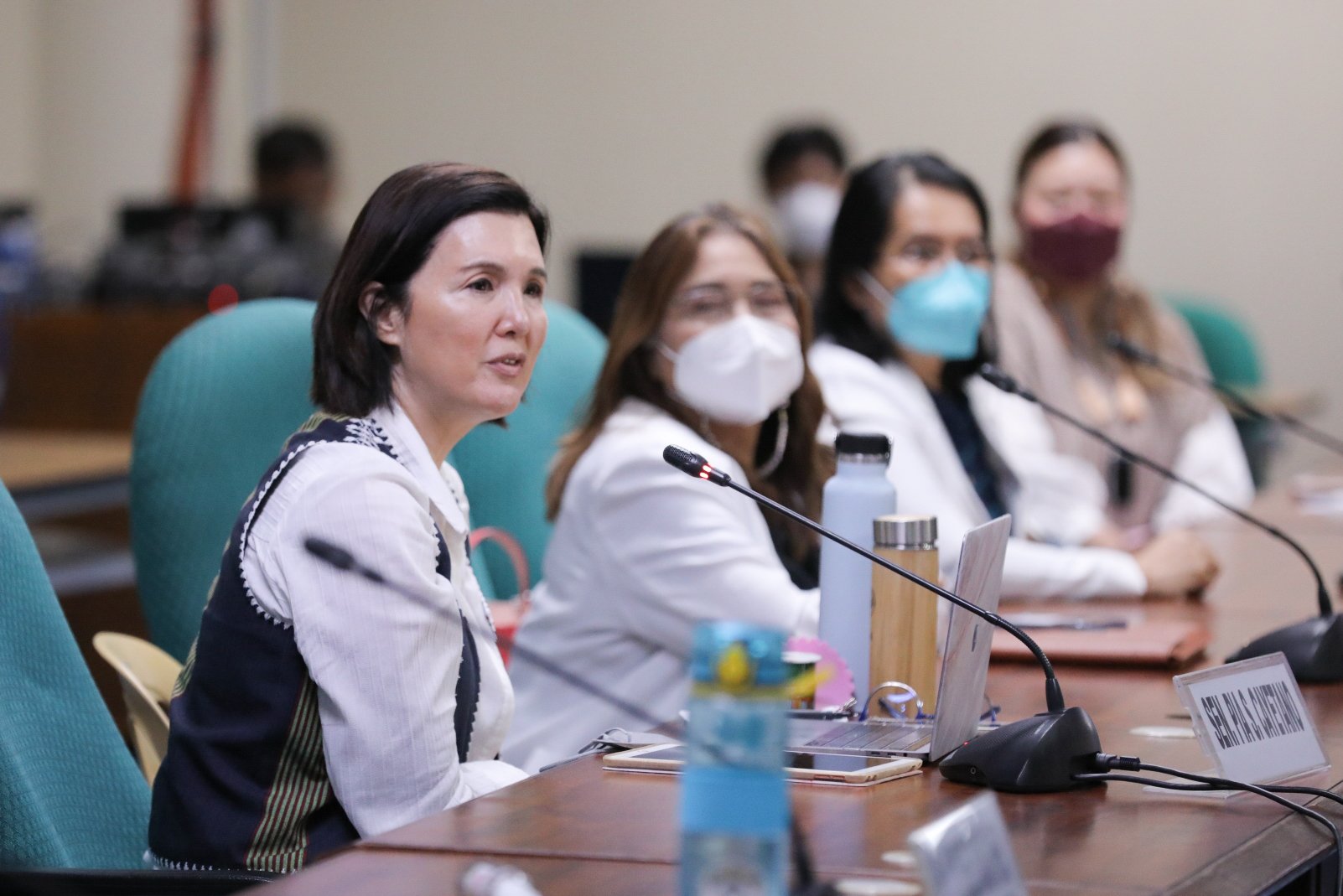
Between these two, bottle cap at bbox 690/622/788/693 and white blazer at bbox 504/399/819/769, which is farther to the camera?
white blazer at bbox 504/399/819/769

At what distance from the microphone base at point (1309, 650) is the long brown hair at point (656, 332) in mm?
626

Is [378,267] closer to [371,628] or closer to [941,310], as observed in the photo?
[371,628]

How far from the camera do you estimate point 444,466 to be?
65.9 inches

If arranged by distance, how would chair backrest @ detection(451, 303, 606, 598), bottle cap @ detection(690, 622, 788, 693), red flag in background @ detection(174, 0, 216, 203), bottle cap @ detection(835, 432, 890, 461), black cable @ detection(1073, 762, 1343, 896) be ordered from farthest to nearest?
red flag in background @ detection(174, 0, 216, 203) < chair backrest @ detection(451, 303, 606, 598) < bottle cap @ detection(835, 432, 890, 461) < black cable @ detection(1073, 762, 1343, 896) < bottle cap @ detection(690, 622, 788, 693)

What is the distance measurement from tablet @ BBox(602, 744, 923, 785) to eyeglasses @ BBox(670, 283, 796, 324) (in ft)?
2.71

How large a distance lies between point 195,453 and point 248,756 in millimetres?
649

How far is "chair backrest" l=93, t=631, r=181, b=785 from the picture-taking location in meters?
1.72

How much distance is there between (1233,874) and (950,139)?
494 cm

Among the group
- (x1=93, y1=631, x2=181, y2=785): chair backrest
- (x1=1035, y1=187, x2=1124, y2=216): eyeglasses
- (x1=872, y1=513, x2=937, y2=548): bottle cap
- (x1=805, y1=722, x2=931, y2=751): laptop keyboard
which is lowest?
(x1=93, y1=631, x2=181, y2=785): chair backrest

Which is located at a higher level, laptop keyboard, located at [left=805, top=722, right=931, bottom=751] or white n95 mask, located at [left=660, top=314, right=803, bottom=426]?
white n95 mask, located at [left=660, top=314, right=803, bottom=426]

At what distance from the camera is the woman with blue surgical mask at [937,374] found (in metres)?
2.31

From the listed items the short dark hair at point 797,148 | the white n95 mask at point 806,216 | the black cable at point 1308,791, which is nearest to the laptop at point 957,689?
the black cable at point 1308,791

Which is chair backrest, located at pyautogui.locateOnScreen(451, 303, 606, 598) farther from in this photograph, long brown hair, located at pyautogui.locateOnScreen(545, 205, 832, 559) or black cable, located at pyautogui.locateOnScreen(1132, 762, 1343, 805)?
black cable, located at pyautogui.locateOnScreen(1132, 762, 1343, 805)

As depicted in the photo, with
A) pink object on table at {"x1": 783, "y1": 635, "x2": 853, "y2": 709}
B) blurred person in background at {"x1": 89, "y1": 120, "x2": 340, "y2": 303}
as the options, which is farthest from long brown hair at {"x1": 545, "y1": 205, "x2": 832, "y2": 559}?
blurred person in background at {"x1": 89, "y1": 120, "x2": 340, "y2": 303}
